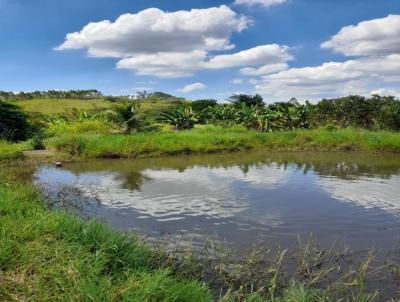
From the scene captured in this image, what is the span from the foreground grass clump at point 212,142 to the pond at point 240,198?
1510mm

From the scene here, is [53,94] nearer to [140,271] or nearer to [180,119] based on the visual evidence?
[180,119]

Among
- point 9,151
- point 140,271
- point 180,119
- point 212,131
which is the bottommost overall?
point 140,271

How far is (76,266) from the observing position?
4090mm

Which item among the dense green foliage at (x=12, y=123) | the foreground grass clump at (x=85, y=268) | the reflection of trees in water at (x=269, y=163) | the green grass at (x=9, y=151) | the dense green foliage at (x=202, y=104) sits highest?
the dense green foliage at (x=202, y=104)

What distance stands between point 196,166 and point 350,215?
27.5 ft

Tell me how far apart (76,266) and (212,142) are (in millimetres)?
17007

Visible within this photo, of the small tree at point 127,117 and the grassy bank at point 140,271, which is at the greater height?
the small tree at point 127,117

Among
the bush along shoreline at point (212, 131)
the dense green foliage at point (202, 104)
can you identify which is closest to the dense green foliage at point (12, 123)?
the bush along shoreline at point (212, 131)

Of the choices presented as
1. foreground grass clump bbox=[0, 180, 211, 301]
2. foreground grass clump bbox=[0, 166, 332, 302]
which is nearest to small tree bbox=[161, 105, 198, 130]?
foreground grass clump bbox=[0, 166, 332, 302]

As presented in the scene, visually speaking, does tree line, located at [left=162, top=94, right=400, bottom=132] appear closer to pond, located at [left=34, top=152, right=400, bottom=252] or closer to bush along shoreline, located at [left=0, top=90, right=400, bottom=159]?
bush along shoreline, located at [left=0, top=90, right=400, bottom=159]

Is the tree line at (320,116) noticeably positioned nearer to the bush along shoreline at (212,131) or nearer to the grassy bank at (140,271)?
the bush along shoreline at (212,131)

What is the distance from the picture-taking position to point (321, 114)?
28.6 metres

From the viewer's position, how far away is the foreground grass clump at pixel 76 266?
365 centimetres

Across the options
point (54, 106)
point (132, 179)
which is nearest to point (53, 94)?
point (54, 106)
